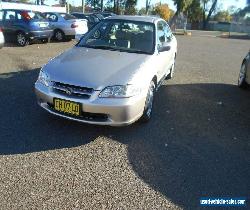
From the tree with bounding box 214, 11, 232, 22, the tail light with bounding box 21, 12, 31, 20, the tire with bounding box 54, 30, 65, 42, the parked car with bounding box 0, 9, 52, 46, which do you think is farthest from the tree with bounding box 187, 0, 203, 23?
the tail light with bounding box 21, 12, 31, 20

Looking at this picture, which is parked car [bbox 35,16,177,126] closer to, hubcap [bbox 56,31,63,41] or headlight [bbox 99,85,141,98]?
headlight [bbox 99,85,141,98]

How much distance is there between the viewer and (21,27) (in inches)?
516

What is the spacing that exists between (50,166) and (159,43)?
10.4 ft

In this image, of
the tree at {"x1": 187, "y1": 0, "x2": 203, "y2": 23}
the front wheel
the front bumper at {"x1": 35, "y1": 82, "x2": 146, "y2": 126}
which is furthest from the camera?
the tree at {"x1": 187, "y1": 0, "x2": 203, "y2": 23}

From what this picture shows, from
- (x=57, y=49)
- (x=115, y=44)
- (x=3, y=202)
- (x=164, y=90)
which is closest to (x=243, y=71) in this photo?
(x=164, y=90)

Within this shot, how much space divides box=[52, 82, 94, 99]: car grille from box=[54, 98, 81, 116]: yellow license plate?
0.38ft

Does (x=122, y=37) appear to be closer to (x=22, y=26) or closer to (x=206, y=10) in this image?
(x=22, y=26)

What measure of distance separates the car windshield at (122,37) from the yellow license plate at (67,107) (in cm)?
171

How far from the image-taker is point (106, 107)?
13.7ft

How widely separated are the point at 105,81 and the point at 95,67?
49 centimetres

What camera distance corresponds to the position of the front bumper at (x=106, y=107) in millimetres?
4184

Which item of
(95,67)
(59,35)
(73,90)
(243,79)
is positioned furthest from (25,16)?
(73,90)

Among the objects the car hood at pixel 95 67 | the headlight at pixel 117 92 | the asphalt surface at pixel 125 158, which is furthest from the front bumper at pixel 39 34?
the headlight at pixel 117 92

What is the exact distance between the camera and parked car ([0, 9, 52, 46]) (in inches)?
515
